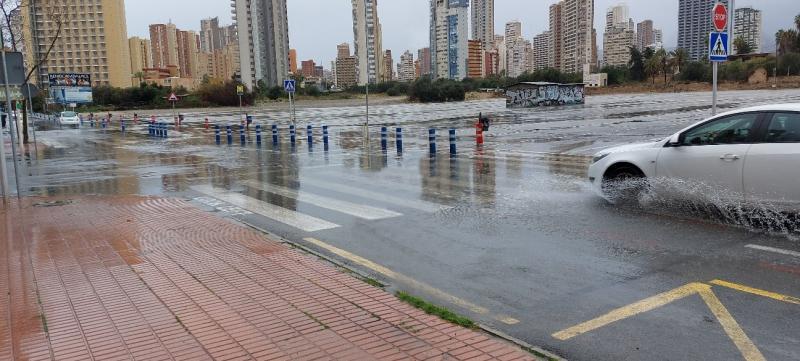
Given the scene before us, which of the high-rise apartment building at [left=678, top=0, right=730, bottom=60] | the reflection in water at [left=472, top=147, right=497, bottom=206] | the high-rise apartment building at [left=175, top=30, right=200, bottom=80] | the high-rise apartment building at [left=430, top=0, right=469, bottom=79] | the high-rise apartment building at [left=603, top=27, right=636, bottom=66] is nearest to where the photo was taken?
the reflection in water at [left=472, top=147, right=497, bottom=206]

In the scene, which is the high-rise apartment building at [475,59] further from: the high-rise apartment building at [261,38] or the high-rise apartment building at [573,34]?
the high-rise apartment building at [261,38]

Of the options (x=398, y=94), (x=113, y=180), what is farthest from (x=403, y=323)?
(x=398, y=94)

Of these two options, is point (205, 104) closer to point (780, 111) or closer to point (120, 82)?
point (120, 82)

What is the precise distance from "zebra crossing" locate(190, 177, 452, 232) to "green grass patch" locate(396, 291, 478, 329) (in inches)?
133

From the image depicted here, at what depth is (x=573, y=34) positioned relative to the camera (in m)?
172

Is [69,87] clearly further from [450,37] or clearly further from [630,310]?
[450,37]

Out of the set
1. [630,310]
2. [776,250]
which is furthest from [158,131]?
[630,310]

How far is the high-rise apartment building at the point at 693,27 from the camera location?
126m

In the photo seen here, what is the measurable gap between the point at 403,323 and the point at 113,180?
12770 millimetres

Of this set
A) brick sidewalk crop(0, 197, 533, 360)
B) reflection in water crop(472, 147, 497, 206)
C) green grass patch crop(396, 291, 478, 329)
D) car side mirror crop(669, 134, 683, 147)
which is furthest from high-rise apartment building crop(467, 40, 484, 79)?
green grass patch crop(396, 291, 478, 329)

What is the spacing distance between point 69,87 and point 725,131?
85.0 m

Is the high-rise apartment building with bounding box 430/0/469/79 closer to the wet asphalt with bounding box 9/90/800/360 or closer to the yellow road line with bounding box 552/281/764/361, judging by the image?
the wet asphalt with bounding box 9/90/800/360

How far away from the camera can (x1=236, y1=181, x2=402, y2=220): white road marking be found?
31.3 feet

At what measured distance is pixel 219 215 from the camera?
9977mm
